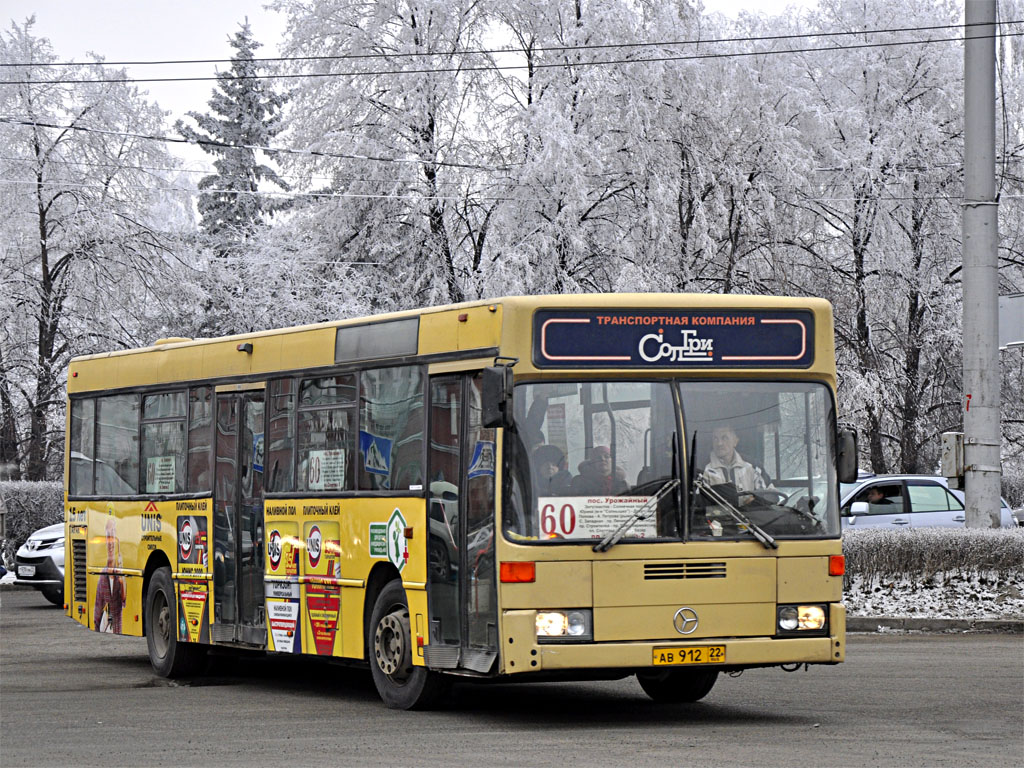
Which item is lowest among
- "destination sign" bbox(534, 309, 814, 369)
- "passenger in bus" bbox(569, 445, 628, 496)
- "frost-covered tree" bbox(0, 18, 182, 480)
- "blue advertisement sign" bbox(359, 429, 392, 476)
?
"passenger in bus" bbox(569, 445, 628, 496)

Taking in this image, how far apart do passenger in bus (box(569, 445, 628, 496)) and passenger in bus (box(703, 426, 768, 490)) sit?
59 centimetres

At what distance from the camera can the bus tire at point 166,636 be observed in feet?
50.2

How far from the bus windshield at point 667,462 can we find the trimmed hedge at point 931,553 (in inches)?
363

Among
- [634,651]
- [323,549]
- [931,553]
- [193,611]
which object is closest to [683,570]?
[634,651]

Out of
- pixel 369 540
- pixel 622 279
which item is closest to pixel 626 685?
pixel 369 540

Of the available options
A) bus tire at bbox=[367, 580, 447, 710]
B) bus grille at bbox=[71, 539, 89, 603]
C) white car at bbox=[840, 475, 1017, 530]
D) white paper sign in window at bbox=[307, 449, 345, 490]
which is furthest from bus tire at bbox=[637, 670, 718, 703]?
white car at bbox=[840, 475, 1017, 530]

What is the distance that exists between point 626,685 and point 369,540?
9.72 ft

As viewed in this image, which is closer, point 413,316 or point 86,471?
point 413,316

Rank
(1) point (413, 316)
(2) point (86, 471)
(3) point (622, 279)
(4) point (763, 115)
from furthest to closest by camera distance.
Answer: (4) point (763, 115) < (3) point (622, 279) < (2) point (86, 471) < (1) point (413, 316)

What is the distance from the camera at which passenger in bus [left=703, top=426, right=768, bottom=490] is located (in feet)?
36.2

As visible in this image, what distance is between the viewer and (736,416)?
1119 cm

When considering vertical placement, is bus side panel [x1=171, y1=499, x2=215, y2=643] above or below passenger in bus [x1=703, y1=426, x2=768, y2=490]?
below

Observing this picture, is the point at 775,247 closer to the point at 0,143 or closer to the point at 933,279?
the point at 933,279

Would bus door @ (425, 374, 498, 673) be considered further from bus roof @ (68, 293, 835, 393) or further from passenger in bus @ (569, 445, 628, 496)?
passenger in bus @ (569, 445, 628, 496)
